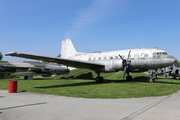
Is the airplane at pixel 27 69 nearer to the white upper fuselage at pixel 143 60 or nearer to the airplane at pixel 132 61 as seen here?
the airplane at pixel 132 61

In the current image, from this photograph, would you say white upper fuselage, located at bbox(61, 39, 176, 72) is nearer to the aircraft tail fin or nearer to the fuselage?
the fuselage

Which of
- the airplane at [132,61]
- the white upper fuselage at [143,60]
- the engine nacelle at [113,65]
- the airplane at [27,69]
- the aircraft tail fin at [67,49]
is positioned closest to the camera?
the airplane at [132,61]

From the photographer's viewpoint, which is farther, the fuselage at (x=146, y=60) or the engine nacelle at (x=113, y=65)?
the engine nacelle at (x=113, y=65)

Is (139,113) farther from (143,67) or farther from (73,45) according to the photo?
(73,45)

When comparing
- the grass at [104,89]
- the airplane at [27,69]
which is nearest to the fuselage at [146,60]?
the grass at [104,89]

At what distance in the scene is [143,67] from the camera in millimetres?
19828

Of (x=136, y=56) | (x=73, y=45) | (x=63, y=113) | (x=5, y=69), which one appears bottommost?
(x=63, y=113)

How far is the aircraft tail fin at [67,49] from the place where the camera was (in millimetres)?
32178

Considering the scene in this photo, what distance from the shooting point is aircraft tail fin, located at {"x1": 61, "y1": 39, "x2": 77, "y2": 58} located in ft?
106

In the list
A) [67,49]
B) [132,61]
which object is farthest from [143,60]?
[67,49]

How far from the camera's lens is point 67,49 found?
33094 mm

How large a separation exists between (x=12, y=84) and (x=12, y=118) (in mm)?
7062

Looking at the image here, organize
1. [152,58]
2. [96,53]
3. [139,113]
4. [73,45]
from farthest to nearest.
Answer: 1. [73,45]
2. [96,53]
3. [152,58]
4. [139,113]

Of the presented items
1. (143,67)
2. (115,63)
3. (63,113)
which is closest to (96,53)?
(115,63)
